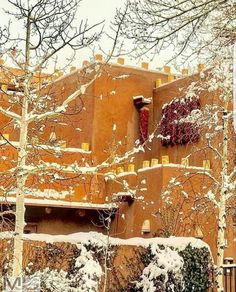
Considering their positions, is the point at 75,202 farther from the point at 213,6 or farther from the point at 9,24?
the point at 213,6

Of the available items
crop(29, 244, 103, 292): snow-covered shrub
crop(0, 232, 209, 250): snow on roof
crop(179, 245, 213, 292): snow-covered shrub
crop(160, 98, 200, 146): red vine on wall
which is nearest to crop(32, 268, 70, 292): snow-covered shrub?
crop(29, 244, 103, 292): snow-covered shrub

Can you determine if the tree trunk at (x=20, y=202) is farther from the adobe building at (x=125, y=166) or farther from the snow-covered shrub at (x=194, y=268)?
the adobe building at (x=125, y=166)

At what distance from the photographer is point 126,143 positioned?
22609 mm

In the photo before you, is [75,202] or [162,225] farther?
[75,202]

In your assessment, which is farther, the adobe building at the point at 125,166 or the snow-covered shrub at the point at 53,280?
the adobe building at the point at 125,166

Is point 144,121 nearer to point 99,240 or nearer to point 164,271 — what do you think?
point 99,240

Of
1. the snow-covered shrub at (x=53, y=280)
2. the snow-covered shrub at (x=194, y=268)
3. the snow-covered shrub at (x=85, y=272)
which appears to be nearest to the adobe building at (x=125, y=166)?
the snow-covered shrub at (x=194, y=268)

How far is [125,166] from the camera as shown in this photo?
20984 millimetres

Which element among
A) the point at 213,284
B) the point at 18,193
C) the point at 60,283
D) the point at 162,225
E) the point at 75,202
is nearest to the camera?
the point at 18,193

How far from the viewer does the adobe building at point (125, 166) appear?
56.7 ft

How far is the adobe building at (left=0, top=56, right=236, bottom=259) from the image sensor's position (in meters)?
17.3

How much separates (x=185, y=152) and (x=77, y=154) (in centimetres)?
347

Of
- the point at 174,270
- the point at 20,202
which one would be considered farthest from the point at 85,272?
the point at 20,202

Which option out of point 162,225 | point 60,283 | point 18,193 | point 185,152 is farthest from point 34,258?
point 185,152
